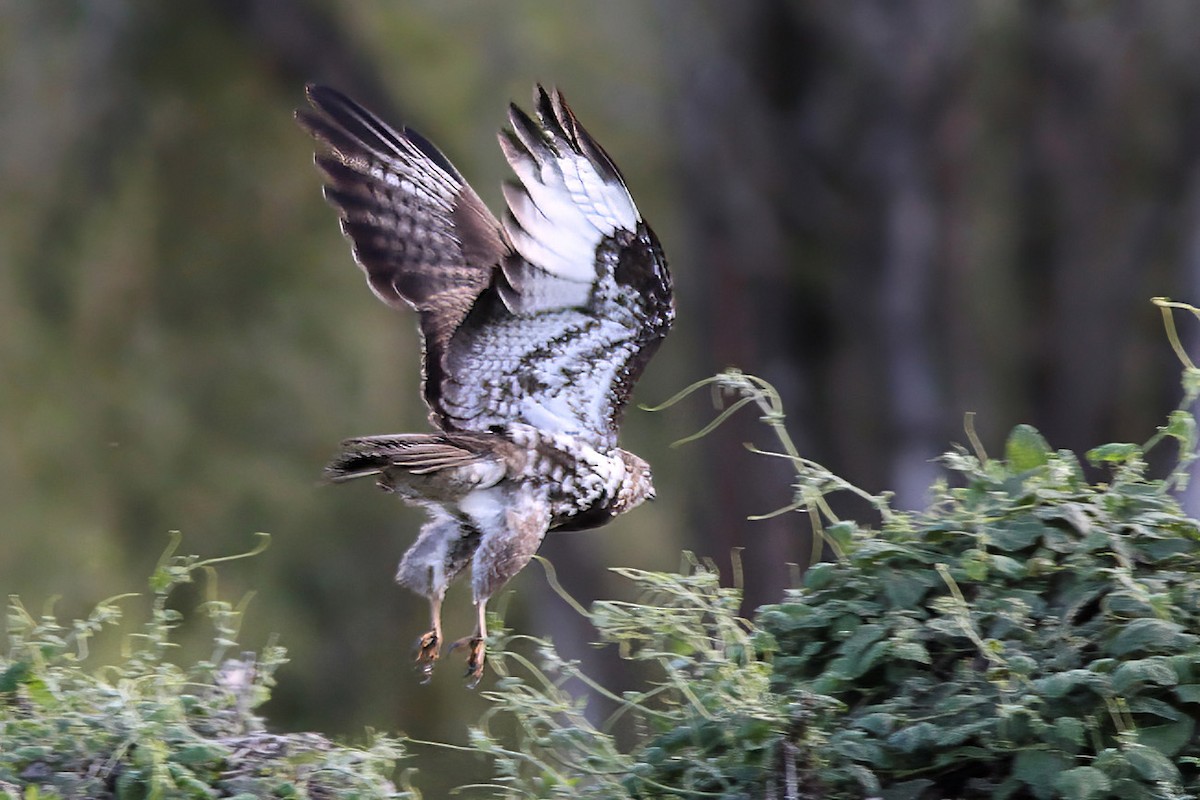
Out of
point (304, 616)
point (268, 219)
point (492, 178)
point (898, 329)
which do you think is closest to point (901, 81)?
point (898, 329)

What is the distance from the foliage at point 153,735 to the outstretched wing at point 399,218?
1.12m

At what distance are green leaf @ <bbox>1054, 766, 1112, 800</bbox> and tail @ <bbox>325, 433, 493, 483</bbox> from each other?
167 centimetres

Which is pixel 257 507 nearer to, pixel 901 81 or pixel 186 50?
pixel 186 50

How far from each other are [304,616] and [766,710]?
9.19 meters

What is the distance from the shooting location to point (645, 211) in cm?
1198

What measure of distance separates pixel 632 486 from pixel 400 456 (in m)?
0.78

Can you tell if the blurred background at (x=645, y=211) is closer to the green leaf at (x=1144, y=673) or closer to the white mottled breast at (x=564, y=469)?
the white mottled breast at (x=564, y=469)

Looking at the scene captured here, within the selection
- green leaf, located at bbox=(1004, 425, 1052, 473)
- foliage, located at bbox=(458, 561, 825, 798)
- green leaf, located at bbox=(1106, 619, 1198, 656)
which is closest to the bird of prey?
foliage, located at bbox=(458, 561, 825, 798)

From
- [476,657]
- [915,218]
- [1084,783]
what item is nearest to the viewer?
[1084,783]

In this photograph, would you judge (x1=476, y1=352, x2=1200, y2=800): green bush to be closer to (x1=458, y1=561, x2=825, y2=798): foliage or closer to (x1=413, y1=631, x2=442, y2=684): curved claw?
(x1=458, y1=561, x2=825, y2=798): foliage

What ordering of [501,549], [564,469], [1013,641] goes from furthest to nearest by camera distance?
[564,469] → [501,549] → [1013,641]

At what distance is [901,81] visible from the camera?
820cm

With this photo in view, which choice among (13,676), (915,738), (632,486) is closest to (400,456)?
(632,486)

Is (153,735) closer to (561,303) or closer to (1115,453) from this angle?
(561,303)
